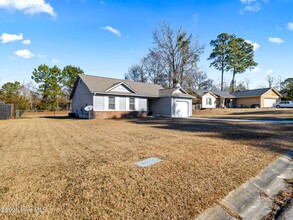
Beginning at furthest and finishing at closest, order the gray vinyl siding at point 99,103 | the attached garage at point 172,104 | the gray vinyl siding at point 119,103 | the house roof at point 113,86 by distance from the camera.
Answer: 1. the attached garage at point 172,104
2. the house roof at point 113,86
3. the gray vinyl siding at point 119,103
4. the gray vinyl siding at point 99,103

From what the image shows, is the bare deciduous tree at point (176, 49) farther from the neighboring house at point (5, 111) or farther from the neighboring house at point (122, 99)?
the neighboring house at point (5, 111)

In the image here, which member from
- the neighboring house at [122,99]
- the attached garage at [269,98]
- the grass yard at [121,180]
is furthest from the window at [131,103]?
the attached garage at [269,98]

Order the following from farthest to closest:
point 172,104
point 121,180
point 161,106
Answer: point 161,106
point 172,104
point 121,180

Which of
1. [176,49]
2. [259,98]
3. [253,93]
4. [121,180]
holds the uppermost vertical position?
[176,49]

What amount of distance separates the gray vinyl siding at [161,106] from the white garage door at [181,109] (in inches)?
41.2

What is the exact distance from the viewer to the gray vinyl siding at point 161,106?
2027 centimetres

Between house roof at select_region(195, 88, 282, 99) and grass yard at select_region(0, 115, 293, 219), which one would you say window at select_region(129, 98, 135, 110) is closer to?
grass yard at select_region(0, 115, 293, 219)

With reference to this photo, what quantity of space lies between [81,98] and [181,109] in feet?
40.6

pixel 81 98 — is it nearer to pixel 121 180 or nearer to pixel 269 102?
pixel 121 180

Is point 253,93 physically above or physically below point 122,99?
above

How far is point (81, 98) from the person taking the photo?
19031 millimetres

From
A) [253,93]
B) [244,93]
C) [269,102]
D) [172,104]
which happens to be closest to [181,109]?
[172,104]

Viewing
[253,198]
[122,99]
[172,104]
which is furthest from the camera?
[172,104]

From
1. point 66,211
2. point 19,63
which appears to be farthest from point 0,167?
point 19,63
